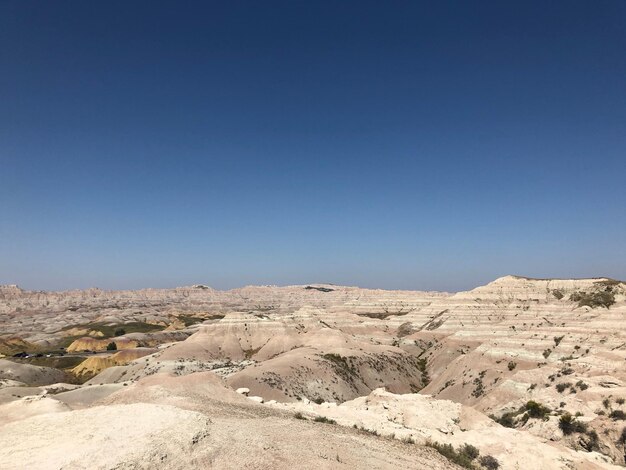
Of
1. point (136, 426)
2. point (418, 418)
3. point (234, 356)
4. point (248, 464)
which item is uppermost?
point (136, 426)

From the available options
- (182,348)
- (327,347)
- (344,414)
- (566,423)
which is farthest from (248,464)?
(182,348)

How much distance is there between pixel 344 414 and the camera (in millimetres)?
30953

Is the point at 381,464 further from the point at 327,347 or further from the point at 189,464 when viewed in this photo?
the point at 327,347

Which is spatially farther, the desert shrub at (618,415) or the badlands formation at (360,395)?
the desert shrub at (618,415)

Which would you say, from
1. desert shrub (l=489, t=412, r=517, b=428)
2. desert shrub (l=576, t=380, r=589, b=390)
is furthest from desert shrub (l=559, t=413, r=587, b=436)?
desert shrub (l=576, t=380, r=589, b=390)

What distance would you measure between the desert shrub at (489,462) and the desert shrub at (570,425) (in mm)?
8365

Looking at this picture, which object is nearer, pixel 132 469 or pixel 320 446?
pixel 132 469

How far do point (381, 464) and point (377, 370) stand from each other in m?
52.0

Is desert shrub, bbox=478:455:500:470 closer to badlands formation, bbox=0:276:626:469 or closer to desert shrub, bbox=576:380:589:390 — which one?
badlands formation, bbox=0:276:626:469

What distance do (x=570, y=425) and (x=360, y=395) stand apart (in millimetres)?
32416

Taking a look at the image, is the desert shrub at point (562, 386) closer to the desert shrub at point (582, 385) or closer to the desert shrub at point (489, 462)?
the desert shrub at point (582, 385)

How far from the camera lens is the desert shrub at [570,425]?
28.3m

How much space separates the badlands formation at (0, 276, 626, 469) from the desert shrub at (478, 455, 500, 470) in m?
0.07

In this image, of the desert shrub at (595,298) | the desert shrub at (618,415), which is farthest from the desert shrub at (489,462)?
the desert shrub at (595,298)
